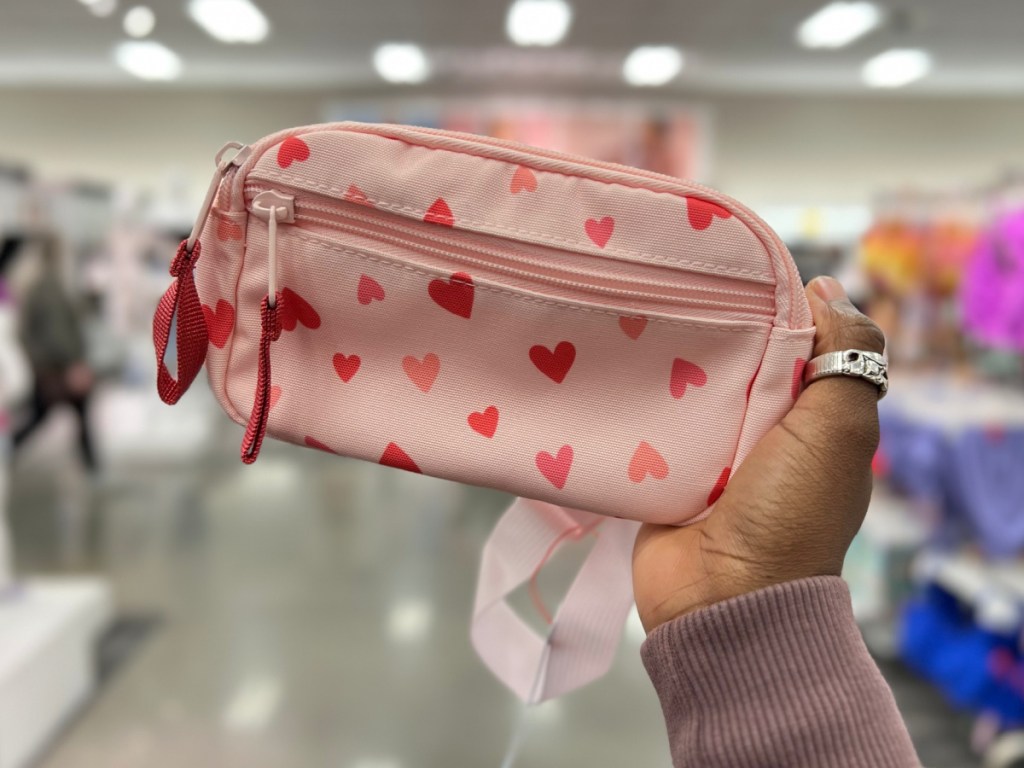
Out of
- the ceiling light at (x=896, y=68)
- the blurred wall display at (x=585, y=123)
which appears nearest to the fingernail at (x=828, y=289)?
the blurred wall display at (x=585, y=123)

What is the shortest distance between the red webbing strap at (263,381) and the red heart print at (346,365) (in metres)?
0.04

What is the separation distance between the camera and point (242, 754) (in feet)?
3.64

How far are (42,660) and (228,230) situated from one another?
123 centimetres

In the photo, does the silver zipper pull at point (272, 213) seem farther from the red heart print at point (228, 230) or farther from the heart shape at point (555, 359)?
the heart shape at point (555, 359)

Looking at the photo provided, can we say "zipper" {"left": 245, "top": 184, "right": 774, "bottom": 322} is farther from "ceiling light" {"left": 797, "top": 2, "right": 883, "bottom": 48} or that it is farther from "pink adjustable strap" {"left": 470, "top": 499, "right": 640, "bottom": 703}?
"ceiling light" {"left": 797, "top": 2, "right": 883, "bottom": 48}

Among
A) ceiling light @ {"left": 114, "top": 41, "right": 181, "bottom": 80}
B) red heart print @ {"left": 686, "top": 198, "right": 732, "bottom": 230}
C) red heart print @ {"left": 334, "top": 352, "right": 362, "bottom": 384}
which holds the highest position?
red heart print @ {"left": 686, "top": 198, "right": 732, "bottom": 230}

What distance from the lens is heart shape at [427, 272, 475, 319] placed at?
422 millimetres

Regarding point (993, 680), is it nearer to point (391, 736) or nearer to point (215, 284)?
point (391, 736)

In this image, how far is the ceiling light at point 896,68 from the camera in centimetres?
394

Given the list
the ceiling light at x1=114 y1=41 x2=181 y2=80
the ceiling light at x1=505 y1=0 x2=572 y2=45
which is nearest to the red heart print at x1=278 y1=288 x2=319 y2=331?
the ceiling light at x1=505 y1=0 x2=572 y2=45

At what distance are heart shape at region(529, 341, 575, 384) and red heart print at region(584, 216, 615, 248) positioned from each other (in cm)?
6

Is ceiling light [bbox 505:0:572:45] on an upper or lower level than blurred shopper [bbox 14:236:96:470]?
upper

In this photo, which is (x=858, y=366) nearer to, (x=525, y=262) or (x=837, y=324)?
(x=837, y=324)

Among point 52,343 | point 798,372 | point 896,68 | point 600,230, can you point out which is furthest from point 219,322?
point 896,68
